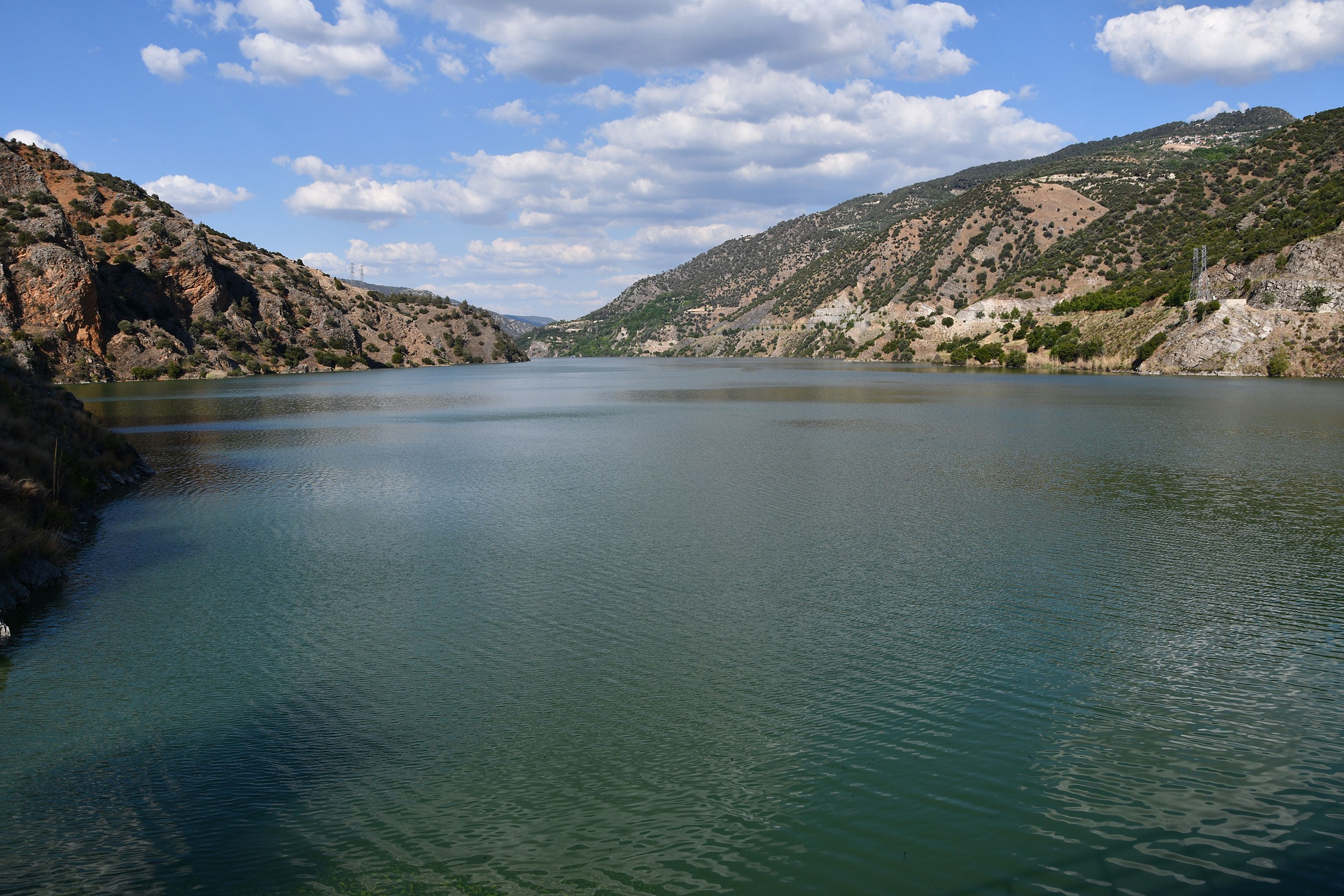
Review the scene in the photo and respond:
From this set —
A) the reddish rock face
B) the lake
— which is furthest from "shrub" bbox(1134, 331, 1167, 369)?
the reddish rock face

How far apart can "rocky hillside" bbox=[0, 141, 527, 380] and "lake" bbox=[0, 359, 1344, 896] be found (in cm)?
5755

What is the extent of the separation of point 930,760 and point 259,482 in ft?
68.4

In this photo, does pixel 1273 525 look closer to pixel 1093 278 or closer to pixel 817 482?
pixel 817 482

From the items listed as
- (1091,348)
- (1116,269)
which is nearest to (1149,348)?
(1091,348)

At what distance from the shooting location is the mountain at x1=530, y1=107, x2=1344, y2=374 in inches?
2761

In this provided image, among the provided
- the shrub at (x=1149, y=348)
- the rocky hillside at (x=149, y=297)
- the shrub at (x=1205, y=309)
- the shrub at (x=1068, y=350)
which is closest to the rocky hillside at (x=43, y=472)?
the rocky hillside at (x=149, y=297)

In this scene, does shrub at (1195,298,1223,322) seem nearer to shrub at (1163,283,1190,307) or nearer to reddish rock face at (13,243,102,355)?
shrub at (1163,283,1190,307)

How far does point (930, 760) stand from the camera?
7.88 metres

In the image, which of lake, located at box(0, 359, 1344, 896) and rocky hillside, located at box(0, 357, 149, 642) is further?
rocky hillside, located at box(0, 357, 149, 642)

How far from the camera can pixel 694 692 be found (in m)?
9.38

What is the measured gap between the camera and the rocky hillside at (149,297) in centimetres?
7938

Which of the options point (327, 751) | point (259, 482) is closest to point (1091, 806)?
point (327, 751)

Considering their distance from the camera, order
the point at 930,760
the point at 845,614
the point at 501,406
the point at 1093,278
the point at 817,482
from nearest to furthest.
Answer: the point at 930,760 < the point at 845,614 < the point at 817,482 < the point at 501,406 < the point at 1093,278

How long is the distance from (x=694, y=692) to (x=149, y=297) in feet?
348
